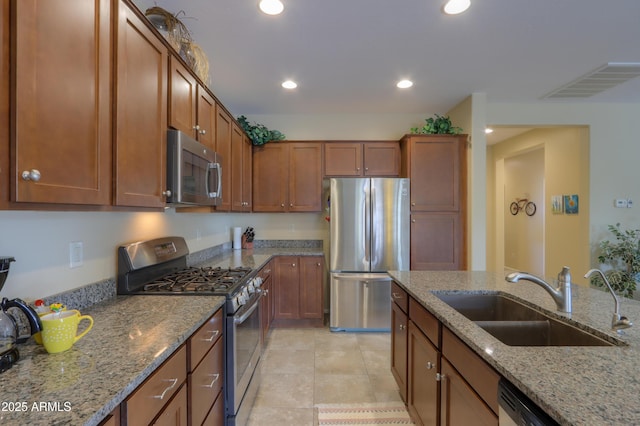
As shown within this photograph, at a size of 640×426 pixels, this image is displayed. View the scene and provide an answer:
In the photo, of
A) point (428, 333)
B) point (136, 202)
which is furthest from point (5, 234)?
point (428, 333)

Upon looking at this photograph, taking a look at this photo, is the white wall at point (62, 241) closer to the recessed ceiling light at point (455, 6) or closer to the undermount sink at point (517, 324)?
the undermount sink at point (517, 324)

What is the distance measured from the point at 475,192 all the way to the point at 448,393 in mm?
2525

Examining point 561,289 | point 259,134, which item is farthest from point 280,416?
point 259,134

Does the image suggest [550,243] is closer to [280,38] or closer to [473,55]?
[473,55]

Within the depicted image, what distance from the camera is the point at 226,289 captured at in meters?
1.66

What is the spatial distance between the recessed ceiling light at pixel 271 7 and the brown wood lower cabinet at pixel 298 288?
2354 mm

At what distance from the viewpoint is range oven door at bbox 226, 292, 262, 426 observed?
5.26ft

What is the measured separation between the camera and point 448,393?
1284mm

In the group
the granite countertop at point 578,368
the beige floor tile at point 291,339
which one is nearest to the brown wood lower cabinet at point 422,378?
the granite countertop at point 578,368

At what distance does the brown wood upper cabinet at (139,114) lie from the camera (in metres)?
1.15

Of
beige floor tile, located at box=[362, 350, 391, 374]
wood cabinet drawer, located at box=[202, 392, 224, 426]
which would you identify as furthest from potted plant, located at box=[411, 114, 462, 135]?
wood cabinet drawer, located at box=[202, 392, 224, 426]

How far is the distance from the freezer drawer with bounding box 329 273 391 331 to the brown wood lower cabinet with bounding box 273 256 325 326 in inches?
8.0

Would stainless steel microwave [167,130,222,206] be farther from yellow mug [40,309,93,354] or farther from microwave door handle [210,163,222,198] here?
yellow mug [40,309,93,354]

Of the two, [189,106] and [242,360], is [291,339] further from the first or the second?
[189,106]
